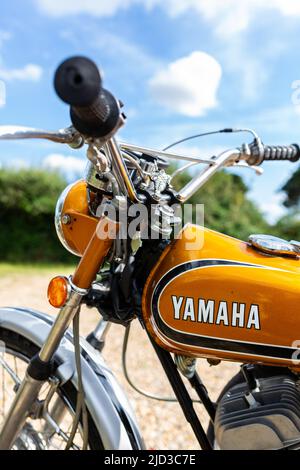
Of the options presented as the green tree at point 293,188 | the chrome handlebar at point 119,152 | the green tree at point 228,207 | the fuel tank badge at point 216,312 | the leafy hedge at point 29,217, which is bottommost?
the fuel tank badge at point 216,312

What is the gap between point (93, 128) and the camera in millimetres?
924

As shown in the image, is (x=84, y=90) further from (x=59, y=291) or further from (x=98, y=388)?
(x=98, y=388)

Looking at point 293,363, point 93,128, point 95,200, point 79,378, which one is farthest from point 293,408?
point 93,128

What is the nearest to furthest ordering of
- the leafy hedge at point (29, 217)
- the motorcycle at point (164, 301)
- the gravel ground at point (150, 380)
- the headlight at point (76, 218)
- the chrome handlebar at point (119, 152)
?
the chrome handlebar at point (119, 152) → the motorcycle at point (164, 301) → the headlight at point (76, 218) → the gravel ground at point (150, 380) → the leafy hedge at point (29, 217)

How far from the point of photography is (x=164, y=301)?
48.0 inches

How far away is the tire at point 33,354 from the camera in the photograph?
1.38 meters

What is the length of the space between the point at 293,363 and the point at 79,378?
62 centimetres

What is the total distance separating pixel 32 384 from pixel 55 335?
191 millimetres

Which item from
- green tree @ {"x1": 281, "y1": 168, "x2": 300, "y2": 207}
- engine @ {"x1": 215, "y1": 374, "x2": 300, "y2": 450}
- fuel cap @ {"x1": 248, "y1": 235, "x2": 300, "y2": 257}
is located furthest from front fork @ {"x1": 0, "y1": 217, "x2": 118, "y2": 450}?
green tree @ {"x1": 281, "y1": 168, "x2": 300, "y2": 207}

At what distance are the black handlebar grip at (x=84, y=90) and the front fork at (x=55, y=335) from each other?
317 mm

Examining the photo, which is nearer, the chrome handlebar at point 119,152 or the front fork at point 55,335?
the chrome handlebar at point 119,152

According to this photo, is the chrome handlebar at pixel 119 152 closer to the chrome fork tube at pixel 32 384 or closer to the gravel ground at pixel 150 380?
the chrome fork tube at pixel 32 384

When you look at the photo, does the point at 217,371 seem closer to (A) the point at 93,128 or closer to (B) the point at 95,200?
(B) the point at 95,200

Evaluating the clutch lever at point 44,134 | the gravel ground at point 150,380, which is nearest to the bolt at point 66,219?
the clutch lever at point 44,134
